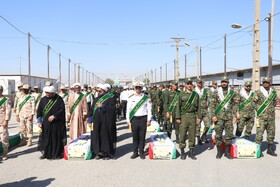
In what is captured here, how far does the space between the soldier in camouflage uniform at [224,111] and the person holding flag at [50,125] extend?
3909 mm

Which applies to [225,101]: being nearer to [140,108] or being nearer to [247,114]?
[247,114]

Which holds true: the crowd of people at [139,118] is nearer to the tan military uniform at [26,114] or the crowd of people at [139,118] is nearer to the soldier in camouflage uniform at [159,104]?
the tan military uniform at [26,114]

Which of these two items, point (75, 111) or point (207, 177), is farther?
point (75, 111)

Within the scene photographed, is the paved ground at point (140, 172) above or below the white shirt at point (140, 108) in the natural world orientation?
below

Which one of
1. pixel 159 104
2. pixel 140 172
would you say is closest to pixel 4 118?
pixel 140 172

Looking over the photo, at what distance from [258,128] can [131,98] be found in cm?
341

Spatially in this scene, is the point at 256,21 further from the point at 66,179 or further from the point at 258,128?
the point at 66,179

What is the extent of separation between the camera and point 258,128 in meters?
6.95

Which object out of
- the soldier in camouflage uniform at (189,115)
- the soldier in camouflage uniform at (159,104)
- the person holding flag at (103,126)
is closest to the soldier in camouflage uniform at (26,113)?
the person holding flag at (103,126)

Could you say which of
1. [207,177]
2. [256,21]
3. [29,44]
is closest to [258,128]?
[207,177]

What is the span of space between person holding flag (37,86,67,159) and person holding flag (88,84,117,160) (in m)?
0.84

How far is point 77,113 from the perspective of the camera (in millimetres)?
8422

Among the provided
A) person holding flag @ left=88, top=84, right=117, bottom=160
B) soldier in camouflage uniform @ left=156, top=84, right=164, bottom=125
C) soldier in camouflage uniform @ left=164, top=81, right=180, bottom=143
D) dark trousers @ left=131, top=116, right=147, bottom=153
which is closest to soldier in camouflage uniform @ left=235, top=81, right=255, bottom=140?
soldier in camouflage uniform @ left=164, top=81, right=180, bottom=143

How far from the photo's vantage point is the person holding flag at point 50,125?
663 cm
